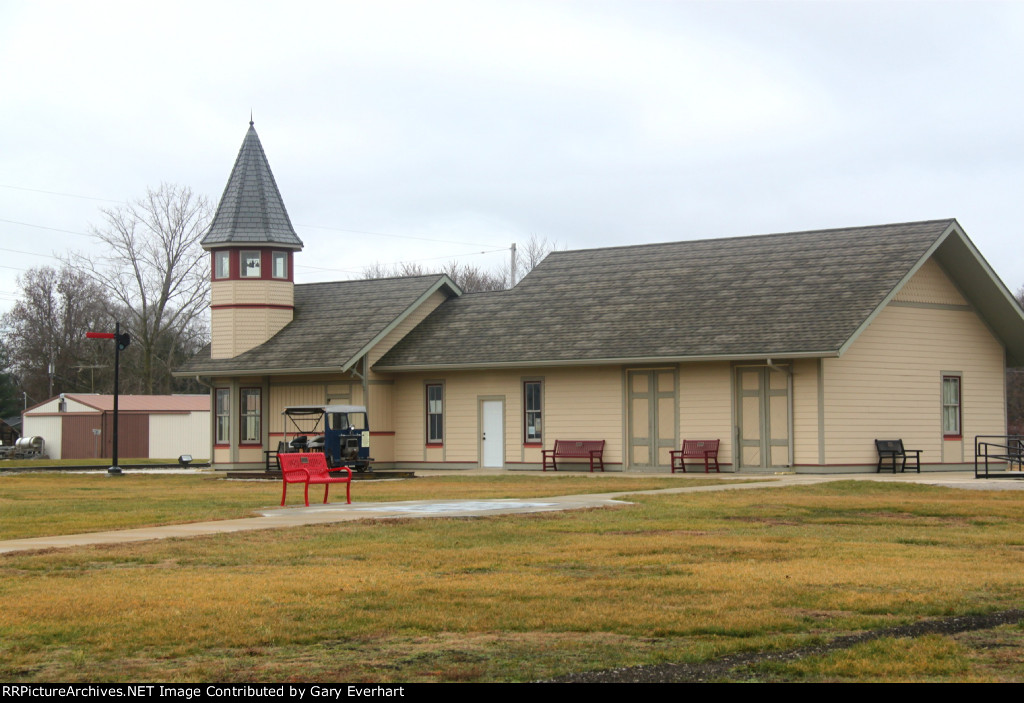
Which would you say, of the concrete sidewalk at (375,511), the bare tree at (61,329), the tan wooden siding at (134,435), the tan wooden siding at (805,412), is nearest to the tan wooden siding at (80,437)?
the tan wooden siding at (134,435)

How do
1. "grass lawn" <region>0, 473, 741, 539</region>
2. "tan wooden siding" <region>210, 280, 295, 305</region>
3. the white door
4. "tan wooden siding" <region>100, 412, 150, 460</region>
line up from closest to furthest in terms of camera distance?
1. "grass lawn" <region>0, 473, 741, 539</region>
2. the white door
3. "tan wooden siding" <region>210, 280, 295, 305</region>
4. "tan wooden siding" <region>100, 412, 150, 460</region>

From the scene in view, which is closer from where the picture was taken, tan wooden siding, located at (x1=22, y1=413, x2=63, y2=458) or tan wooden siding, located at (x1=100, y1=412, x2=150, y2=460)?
tan wooden siding, located at (x1=100, y1=412, x2=150, y2=460)

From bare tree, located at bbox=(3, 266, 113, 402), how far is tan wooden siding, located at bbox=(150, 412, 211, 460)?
87.2 ft

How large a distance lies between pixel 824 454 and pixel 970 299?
24.4ft

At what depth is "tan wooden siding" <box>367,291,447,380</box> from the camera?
3869 cm

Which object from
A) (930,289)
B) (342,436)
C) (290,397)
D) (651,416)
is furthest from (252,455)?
(930,289)

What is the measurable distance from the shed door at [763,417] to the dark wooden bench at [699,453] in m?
0.59

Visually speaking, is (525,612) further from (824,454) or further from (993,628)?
(824,454)

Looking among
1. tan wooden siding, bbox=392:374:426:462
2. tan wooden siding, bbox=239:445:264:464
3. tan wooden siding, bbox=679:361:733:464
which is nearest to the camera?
tan wooden siding, bbox=679:361:733:464

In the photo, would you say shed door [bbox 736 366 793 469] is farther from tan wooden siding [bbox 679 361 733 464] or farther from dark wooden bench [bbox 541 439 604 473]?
dark wooden bench [bbox 541 439 604 473]

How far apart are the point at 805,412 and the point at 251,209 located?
18.8 m

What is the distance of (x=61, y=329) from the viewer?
96.0 metres

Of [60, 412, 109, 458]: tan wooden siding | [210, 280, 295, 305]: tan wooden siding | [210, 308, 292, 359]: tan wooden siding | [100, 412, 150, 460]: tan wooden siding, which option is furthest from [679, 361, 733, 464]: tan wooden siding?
[60, 412, 109, 458]: tan wooden siding

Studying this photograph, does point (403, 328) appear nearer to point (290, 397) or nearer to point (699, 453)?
point (290, 397)
